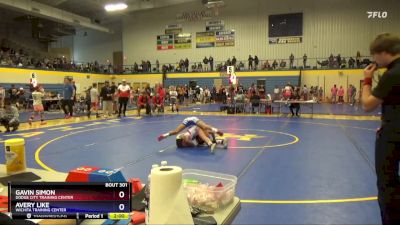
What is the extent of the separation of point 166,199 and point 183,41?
115 feet

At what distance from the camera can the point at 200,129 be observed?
8.02 meters

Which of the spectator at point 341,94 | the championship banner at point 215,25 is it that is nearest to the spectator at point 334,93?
the spectator at point 341,94

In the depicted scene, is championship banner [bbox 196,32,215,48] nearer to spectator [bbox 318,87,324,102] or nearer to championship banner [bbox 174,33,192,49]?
championship banner [bbox 174,33,192,49]

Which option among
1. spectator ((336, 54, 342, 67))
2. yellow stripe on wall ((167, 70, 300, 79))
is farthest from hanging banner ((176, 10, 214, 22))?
spectator ((336, 54, 342, 67))

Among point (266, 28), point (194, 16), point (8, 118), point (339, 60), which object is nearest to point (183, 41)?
point (194, 16)

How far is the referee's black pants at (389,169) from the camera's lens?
2381 millimetres

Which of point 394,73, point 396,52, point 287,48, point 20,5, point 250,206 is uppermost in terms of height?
point 20,5

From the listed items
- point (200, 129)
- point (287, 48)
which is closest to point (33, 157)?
point (200, 129)

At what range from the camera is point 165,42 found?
3650cm

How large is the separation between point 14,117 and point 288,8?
87.7 feet

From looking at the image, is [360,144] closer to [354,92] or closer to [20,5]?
[354,92]

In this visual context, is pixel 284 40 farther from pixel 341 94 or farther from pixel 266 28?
pixel 341 94

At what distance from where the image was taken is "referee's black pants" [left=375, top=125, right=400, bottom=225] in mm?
2381

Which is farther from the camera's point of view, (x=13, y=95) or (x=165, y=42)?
(x=165, y=42)
